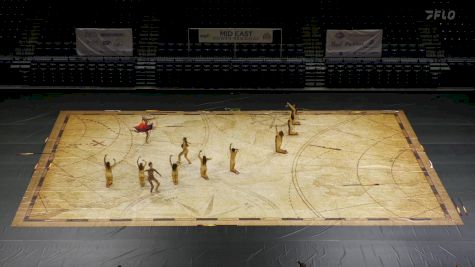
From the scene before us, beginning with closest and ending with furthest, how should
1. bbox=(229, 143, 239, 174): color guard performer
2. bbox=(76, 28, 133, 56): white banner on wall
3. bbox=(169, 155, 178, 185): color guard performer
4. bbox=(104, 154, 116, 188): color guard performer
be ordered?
bbox=(104, 154, 116, 188): color guard performer, bbox=(169, 155, 178, 185): color guard performer, bbox=(229, 143, 239, 174): color guard performer, bbox=(76, 28, 133, 56): white banner on wall

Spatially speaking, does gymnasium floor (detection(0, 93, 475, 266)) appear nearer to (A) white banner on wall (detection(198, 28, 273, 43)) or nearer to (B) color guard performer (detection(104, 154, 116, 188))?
(B) color guard performer (detection(104, 154, 116, 188))

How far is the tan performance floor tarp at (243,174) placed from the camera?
849 inches

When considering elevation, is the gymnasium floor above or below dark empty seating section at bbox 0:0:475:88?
below

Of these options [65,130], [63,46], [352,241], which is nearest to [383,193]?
[352,241]

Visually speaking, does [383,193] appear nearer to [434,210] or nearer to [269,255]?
[434,210]

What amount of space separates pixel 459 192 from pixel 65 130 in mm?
14794

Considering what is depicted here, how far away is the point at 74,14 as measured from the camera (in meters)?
34.3

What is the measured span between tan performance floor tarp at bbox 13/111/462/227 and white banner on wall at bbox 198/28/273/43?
193 inches

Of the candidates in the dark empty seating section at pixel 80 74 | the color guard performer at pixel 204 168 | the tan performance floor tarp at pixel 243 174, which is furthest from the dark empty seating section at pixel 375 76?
the color guard performer at pixel 204 168

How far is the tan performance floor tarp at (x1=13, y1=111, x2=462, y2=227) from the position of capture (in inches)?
849

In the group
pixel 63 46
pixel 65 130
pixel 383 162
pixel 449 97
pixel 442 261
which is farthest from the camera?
pixel 63 46

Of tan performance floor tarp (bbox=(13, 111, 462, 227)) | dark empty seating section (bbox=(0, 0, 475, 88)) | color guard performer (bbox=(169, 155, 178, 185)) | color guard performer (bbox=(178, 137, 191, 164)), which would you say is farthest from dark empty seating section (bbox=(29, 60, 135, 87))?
color guard performer (bbox=(169, 155, 178, 185))

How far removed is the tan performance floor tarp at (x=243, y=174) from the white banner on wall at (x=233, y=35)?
491cm

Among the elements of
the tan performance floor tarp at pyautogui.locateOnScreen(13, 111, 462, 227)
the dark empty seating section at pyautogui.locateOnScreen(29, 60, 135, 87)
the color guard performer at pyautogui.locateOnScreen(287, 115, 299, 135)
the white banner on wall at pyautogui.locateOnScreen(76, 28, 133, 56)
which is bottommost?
the tan performance floor tarp at pyautogui.locateOnScreen(13, 111, 462, 227)
